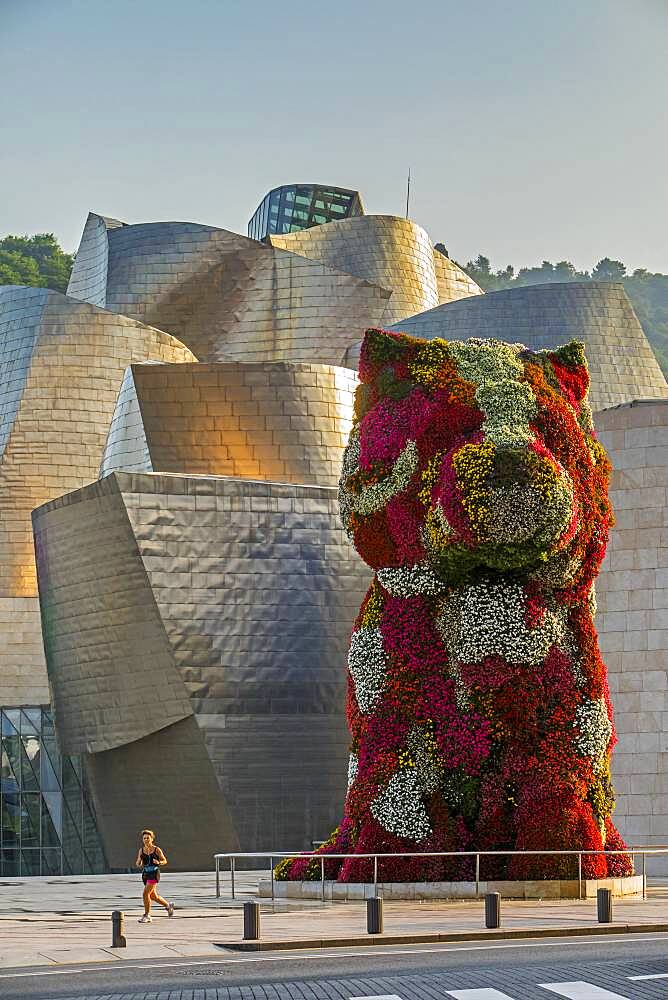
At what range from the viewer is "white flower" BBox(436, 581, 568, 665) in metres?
22.4

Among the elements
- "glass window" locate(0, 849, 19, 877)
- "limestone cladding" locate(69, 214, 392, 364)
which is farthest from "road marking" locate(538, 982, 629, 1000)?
"limestone cladding" locate(69, 214, 392, 364)

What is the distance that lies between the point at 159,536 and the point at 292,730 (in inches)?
208

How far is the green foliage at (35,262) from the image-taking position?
337 ft

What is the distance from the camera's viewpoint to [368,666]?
2338 centimetres

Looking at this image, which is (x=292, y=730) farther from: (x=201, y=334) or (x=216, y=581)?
(x=201, y=334)

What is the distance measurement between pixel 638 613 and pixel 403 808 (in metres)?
10.3

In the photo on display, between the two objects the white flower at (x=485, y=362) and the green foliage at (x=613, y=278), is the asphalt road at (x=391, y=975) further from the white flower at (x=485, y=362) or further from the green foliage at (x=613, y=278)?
the green foliage at (x=613, y=278)

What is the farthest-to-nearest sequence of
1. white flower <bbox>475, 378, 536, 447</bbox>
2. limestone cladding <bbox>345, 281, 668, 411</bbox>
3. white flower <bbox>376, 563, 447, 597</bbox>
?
limestone cladding <bbox>345, 281, 668, 411</bbox> → white flower <bbox>376, 563, 447, 597</bbox> → white flower <bbox>475, 378, 536, 447</bbox>

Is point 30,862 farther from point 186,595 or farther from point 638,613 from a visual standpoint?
point 638,613

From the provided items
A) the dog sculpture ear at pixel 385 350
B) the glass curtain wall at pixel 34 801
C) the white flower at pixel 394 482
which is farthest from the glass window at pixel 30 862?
the dog sculpture ear at pixel 385 350

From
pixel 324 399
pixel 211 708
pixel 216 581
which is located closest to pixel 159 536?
Result: pixel 216 581

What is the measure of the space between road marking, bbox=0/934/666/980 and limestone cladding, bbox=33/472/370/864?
60.1 feet

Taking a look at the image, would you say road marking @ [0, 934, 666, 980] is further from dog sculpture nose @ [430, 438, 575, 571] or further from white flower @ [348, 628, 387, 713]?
white flower @ [348, 628, 387, 713]

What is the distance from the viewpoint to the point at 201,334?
173 feet
